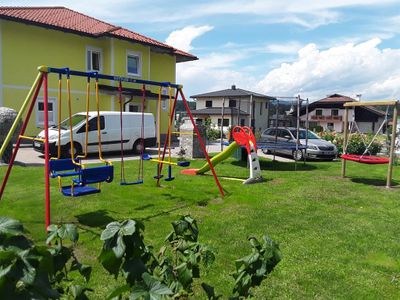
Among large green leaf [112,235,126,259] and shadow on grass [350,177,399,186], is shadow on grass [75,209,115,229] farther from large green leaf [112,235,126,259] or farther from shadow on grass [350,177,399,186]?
shadow on grass [350,177,399,186]

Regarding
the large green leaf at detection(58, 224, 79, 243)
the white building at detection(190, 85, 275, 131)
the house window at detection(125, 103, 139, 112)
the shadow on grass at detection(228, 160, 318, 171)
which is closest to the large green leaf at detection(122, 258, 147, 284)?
the large green leaf at detection(58, 224, 79, 243)

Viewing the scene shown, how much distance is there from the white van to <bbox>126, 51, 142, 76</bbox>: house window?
6.73 meters

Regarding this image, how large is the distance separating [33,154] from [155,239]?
11629 mm

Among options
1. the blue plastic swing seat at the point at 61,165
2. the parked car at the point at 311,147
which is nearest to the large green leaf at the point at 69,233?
the blue plastic swing seat at the point at 61,165

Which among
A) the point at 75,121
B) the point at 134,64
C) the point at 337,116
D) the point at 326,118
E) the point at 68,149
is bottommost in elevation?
the point at 68,149

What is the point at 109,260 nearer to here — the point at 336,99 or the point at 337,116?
the point at 337,116

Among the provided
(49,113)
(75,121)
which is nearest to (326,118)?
(49,113)

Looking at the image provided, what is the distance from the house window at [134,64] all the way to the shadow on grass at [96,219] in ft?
56.9

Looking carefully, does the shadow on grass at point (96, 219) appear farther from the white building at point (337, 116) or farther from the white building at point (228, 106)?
the white building at point (337, 116)

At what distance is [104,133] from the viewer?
15461mm

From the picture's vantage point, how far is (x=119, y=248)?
1.67m

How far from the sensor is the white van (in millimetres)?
14413

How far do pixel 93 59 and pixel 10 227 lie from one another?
22.3 m

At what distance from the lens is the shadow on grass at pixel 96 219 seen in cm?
599
